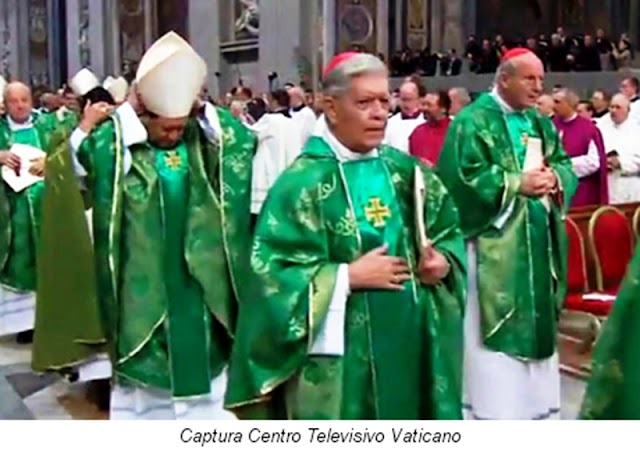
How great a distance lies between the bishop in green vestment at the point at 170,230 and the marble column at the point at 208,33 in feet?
59.7

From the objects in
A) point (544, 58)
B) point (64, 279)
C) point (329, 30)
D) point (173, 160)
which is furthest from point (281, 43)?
point (173, 160)

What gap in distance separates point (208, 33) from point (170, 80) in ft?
63.6

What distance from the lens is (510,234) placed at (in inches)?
183

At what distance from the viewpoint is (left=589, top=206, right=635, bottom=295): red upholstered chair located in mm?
5699

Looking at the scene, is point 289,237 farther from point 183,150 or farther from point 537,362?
point 537,362

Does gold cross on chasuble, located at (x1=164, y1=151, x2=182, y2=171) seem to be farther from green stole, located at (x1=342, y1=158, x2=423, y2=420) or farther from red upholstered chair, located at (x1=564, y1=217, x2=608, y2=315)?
red upholstered chair, located at (x1=564, y1=217, x2=608, y2=315)

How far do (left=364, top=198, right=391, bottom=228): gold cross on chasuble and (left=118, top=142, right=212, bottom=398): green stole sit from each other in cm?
129

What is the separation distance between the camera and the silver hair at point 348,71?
3.01m

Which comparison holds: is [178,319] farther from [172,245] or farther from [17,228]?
[17,228]

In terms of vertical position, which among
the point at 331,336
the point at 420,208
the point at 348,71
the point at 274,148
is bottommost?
the point at 331,336

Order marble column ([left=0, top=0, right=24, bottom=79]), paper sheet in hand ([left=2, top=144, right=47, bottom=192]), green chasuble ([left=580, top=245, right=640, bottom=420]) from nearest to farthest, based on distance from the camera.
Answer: green chasuble ([left=580, top=245, right=640, bottom=420]), paper sheet in hand ([left=2, top=144, right=47, bottom=192]), marble column ([left=0, top=0, right=24, bottom=79])

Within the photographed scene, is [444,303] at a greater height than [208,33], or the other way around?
[208,33]

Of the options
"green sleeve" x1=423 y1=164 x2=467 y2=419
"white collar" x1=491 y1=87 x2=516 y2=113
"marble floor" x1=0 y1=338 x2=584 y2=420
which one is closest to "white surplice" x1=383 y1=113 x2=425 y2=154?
"marble floor" x1=0 y1=338 x2=584 y2=420
